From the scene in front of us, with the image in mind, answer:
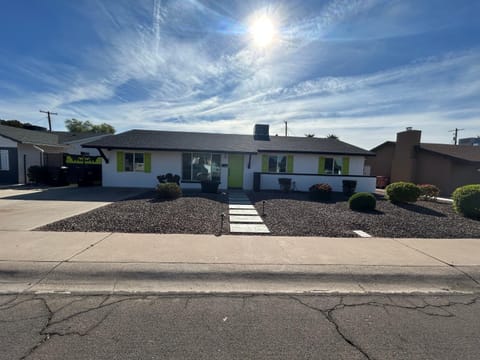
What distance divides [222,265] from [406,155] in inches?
876

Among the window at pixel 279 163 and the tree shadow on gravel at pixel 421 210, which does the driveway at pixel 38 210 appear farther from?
the tree shadow on gravel at pixel 421 210

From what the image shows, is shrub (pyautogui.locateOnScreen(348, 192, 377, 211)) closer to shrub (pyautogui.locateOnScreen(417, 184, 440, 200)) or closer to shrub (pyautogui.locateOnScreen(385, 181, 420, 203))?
shrub (pyautogui.locateOnScreen(385, 181, 420, 203))

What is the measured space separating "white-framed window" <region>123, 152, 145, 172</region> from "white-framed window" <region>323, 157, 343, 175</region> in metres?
11.9

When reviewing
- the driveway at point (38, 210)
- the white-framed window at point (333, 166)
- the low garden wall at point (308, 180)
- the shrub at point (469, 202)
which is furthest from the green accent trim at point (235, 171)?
the shrub at point (469, 202)

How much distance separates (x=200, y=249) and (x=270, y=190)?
32.6 feet

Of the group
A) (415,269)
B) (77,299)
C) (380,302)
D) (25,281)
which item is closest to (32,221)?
(25,281)

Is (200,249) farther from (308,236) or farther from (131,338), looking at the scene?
(308,236)

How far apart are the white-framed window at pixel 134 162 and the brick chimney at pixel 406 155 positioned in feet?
70.0

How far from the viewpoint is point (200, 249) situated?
15.4 feet

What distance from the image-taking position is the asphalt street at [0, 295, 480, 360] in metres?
2.20

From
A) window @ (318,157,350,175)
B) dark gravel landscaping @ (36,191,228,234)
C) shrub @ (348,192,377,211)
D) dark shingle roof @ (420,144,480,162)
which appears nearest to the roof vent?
window @ (318,157,350,175)

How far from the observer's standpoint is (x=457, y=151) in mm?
19406

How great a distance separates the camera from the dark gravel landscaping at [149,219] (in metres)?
5.91

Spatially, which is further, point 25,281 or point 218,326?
point 25,281
